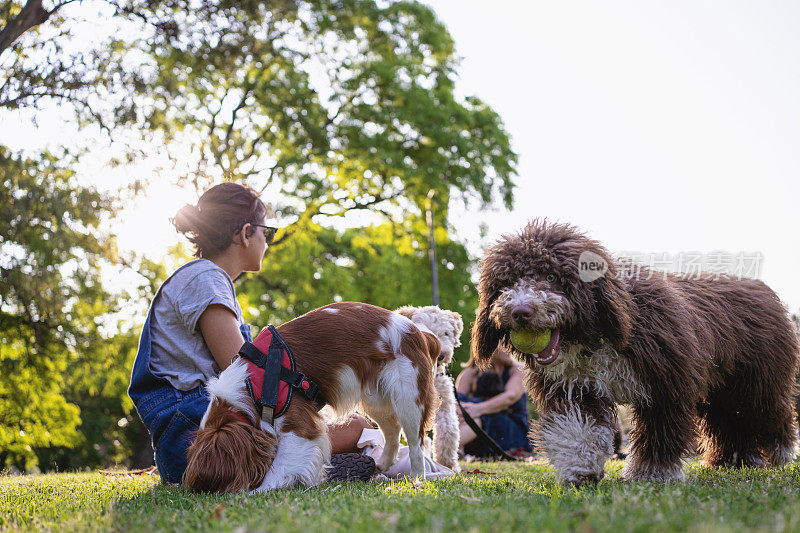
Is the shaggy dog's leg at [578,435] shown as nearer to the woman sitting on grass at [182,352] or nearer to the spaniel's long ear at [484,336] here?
the spaniel's long ear at [484,336]

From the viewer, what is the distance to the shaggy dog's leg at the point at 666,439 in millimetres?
3674

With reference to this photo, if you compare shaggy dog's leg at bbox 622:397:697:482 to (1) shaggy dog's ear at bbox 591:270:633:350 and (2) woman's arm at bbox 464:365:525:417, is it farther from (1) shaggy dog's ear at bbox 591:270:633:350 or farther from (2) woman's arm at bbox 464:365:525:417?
(2) woman's arm at bbox 464:365:525:417

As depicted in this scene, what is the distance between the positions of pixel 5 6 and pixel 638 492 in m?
10.0

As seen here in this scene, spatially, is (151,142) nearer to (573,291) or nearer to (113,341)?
(113,341)

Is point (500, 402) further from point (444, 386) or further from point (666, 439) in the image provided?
point (666, 439)

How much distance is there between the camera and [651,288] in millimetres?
3848

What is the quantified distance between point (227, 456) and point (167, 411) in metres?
0.85

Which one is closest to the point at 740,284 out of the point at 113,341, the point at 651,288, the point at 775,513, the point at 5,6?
the point at 651,288

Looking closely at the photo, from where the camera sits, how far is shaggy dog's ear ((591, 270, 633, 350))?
3.48 m

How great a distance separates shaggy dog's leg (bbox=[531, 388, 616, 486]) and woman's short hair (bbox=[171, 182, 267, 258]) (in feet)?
7.72

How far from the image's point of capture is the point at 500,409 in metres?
8.20

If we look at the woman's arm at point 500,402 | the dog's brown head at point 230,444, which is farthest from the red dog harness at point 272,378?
the woman's arm at point 500,402

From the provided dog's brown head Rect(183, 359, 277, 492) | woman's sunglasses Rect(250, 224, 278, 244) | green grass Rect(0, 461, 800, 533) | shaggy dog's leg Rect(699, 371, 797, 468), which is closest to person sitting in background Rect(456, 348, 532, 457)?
shaggy dog's leg Rect(699, 371, 797, 468)

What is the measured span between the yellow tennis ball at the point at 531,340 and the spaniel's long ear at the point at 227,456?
1473 millimetres
